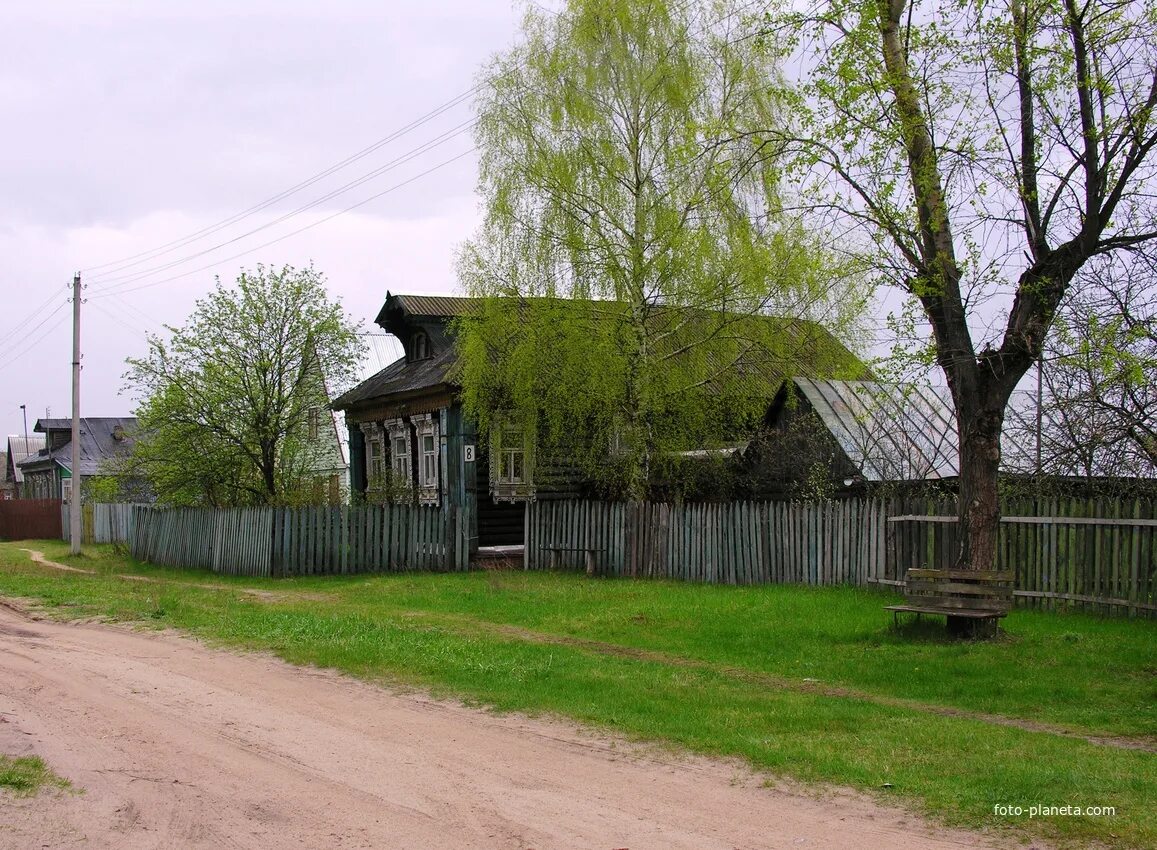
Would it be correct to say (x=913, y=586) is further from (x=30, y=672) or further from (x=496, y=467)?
(x=496, y=467)

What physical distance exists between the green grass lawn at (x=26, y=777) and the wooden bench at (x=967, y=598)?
9.43 meters

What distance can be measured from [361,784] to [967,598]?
322 inches

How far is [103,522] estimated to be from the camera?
4253 cm

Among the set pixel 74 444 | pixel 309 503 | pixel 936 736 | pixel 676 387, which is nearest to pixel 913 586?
pixel 936 736

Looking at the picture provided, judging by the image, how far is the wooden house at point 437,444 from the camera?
26281 mm

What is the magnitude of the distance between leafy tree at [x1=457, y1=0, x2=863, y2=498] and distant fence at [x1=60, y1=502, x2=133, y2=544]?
22.3 m

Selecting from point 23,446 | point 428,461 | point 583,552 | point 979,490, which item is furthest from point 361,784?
point 23,446

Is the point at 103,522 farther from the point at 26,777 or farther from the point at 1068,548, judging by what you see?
the point at 26,777

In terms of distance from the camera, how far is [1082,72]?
11461 mm

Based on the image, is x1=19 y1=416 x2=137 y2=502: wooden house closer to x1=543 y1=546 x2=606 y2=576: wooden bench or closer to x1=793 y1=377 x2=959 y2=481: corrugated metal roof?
x1=543 y1=546 x2=606 y2=576: wooden bench

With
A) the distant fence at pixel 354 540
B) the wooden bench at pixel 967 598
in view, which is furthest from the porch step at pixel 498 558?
the wooden bench at pixel 967 598

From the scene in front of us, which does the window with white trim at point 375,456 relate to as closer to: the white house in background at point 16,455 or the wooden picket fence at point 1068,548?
the wooden picket fence at point 1068,548

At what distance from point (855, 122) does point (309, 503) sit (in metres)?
19.7

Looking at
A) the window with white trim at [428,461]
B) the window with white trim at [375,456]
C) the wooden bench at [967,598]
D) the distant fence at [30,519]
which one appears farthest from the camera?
the distant fence at [30,519]
